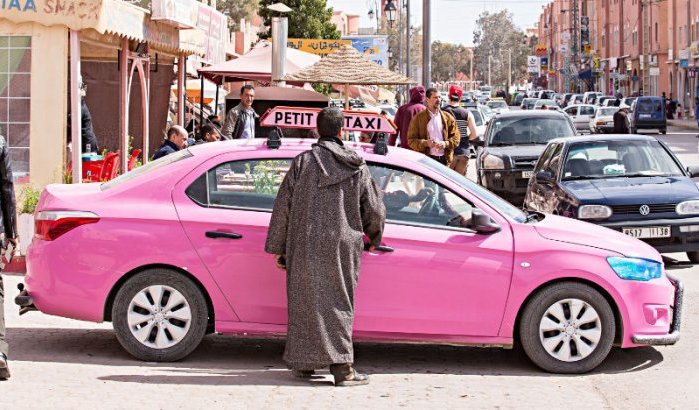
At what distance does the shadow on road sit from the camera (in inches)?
320

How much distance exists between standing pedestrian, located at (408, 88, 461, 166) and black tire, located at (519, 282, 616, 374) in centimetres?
745

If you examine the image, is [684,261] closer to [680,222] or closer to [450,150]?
[680,222]

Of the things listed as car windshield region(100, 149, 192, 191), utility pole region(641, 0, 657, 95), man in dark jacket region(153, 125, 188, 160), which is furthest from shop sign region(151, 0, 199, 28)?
utility pole region(641, 0, 657, 95)

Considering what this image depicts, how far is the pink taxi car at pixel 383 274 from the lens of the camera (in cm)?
823

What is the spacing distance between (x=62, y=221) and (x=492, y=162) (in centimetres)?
1330

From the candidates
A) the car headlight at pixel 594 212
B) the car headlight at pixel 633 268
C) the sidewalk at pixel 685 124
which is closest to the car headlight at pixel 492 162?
the car headlight at pixel 594 212

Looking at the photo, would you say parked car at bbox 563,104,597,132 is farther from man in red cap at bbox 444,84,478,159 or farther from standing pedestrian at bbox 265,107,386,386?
standing pedestrian at bbox 265,107,386,386

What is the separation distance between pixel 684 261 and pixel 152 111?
10.5 metres

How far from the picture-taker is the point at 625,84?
10438cm

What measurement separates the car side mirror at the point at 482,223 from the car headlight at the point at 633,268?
2.63ft

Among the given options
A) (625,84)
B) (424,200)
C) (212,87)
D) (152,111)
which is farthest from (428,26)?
(625,84)

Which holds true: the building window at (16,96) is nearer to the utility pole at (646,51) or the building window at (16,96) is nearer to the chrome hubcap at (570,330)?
the chrome hubcap at (570,330)

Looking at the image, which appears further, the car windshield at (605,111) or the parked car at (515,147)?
the car windshield at (605,111)

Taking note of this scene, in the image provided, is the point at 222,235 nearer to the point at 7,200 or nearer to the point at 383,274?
the point at 383,274
